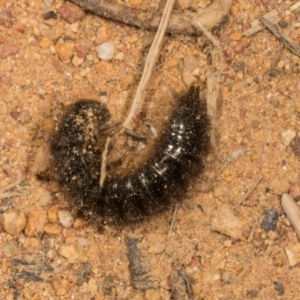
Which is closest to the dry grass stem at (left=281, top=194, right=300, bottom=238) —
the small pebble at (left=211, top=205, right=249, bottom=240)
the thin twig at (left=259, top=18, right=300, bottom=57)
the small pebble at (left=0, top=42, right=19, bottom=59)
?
the small pebble at (left=211, top=205, right=249, bottom=240)

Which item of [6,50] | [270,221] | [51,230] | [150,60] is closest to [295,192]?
[270,221]

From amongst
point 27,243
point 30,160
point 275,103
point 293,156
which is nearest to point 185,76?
point 275,103

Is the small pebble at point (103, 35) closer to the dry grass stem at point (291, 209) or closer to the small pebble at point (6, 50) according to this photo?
the small pebble at point (6, 50)

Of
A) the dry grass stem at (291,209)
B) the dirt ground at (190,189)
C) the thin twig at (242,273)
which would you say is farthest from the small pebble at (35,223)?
the dry grass stem at (291,209)

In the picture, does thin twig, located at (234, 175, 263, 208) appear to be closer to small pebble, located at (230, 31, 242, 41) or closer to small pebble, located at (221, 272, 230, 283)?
small pebble, located at (221, 272, 230, 283)

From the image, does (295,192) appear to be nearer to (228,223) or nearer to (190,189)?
(228,223)
